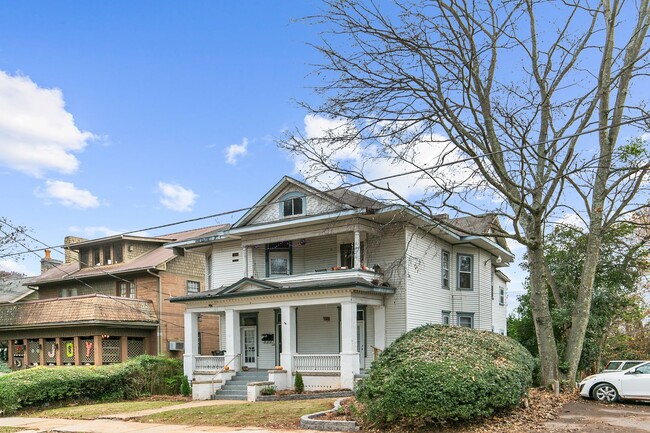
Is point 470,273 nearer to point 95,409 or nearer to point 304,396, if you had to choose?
point 304,396

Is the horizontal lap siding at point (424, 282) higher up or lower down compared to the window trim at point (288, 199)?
lower down

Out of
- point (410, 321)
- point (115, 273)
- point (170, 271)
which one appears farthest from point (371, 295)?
point (115, 273)

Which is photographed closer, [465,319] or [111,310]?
[465,319]

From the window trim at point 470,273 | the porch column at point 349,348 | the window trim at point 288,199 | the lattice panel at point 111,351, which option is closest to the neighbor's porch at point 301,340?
the porch column at point 349,348

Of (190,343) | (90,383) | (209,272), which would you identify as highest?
(209,272)

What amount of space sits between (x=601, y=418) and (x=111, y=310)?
2305 cm

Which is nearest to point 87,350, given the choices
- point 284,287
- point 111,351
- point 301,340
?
point 111,351

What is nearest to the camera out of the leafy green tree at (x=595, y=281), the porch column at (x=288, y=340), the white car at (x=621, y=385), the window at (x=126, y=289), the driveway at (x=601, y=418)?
the driveway at (x=601, y=418)

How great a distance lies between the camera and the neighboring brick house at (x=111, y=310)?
30031 millimetres

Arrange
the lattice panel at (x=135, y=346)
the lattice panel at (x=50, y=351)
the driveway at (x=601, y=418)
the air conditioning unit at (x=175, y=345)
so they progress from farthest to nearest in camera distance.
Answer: the air conditioning unit at (x=175, y=345)
the lattice panel at (x=135, y=346)
the lattice panel at (x=50, y=351)
the driveway at (x=601, y=418)

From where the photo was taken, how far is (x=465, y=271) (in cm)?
2952

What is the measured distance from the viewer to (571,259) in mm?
29422

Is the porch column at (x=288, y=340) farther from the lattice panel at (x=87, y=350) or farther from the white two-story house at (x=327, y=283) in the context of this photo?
the lattice panel at (x=87, y=350)

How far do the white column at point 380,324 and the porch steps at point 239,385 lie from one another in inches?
182
